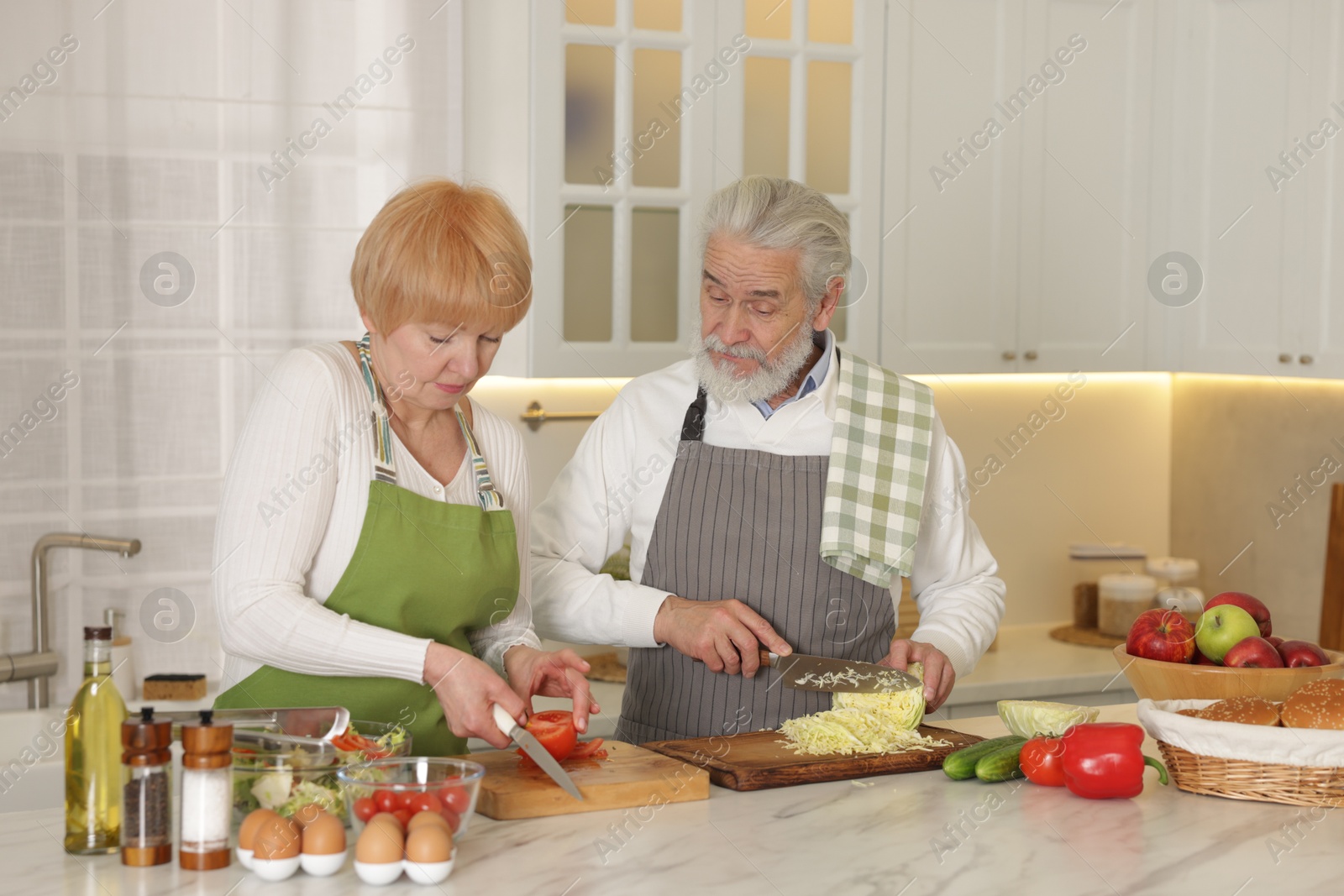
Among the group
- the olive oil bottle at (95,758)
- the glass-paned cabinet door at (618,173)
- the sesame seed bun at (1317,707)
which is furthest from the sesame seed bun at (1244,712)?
the glass-paned cabinet door at (618,173)

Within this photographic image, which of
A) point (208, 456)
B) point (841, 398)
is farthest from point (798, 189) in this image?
point (208, 456)

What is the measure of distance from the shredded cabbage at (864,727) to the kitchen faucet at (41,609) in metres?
1.64

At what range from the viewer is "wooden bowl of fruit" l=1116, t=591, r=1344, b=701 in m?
1.83

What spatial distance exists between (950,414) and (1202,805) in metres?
2.10

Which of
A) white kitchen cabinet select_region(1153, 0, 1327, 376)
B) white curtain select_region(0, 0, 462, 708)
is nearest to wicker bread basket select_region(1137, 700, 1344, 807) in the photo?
white kitchen cabinet select_region(1153, 0, 1327, 376)

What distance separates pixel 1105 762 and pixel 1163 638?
0.92 ft

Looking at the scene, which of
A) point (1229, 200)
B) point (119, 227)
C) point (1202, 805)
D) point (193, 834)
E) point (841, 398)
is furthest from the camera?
point (1229, 200)

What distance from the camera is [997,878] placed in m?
1.41

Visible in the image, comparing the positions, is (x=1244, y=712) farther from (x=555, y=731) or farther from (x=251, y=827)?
(x=251, y=827)

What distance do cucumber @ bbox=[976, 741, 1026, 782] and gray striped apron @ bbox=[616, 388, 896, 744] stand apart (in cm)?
42

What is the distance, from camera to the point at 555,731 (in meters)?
1.68

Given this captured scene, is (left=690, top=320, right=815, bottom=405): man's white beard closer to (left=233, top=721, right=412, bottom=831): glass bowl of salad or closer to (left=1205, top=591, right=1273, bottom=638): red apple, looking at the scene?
(left=1205, top=591, right=1273, bottom=638): red apple

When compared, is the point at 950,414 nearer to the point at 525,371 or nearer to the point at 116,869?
the point at 525,371

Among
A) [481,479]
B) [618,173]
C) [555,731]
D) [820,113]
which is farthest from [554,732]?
[820,113]
